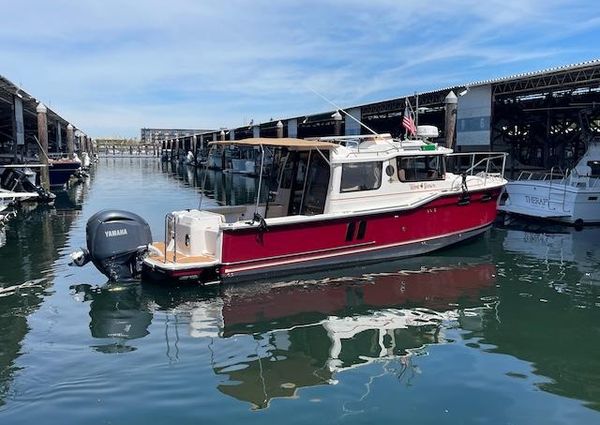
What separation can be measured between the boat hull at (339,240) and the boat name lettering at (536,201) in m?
6.40

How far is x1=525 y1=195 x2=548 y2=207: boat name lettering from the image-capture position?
→ 1888 cm

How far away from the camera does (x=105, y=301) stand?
9.46m

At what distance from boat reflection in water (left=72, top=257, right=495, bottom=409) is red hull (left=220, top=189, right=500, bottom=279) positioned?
394 millimetres

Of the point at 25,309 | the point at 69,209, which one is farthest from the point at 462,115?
the point at 25,309

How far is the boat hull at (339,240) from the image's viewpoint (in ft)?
34.0

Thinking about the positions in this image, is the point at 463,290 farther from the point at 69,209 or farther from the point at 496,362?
the point at 69,209

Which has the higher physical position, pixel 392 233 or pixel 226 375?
pixel 392 233

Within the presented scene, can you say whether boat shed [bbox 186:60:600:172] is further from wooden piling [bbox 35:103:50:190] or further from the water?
wooden piling [bbox 35:103:50:190]

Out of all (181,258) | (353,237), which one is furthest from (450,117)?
(181,258)

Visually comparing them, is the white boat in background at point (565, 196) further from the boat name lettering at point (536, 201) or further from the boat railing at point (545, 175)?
the boat railing at point (545, 175)

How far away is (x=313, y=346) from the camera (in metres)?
7.43

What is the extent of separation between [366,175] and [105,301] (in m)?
5.88

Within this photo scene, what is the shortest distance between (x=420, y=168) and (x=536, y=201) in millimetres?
8723

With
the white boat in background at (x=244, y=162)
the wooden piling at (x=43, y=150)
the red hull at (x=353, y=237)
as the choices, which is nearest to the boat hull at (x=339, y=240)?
the red hull at (x=353, y=237)
